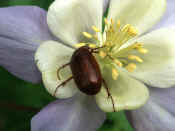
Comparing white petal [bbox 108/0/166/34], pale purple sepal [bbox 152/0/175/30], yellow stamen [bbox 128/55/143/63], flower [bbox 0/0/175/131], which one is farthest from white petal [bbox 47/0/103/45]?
pale purple sepal [bbox 152/0/175/30]

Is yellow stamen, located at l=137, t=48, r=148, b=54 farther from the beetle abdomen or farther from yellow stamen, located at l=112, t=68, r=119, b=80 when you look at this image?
the beetle abdomen

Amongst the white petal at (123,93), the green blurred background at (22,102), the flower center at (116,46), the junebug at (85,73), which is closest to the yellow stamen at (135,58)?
the flower center at (116,46)

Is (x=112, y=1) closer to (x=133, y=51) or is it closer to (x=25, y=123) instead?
(x=133, y=51)

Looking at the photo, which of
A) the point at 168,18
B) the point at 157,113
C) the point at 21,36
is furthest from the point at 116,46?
the point at 21,36

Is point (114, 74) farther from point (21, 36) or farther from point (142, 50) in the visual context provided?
point (21, 36)

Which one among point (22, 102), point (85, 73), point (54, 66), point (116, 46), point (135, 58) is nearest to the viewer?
point (85, 73)

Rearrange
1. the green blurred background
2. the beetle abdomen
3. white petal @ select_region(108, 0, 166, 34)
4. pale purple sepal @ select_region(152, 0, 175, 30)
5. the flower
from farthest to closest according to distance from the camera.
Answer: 1. the green blurred background
2. pale purple sepal @ select_region(152, 0, 175, 30)
3. white petal @ select_region(108, 0, 166, 34)
4. the flower
5. the beetle abdomen

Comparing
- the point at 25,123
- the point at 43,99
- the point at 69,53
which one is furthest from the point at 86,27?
the point at 25,123
